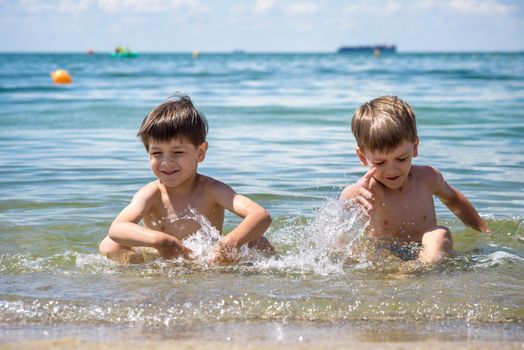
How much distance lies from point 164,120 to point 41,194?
8.42 feet

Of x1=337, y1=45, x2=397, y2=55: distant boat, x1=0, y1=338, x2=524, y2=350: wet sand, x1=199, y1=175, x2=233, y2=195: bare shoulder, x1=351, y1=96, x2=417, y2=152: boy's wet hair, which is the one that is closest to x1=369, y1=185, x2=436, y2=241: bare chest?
x1=351, y1=96, x2=417, y2=152: boy's wet hair

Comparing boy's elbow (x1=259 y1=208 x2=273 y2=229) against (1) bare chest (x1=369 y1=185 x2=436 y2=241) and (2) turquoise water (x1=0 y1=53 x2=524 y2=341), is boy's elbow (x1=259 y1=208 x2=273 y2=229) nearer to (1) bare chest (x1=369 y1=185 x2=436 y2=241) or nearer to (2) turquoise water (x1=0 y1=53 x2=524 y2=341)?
(2) turquoise water (x1=0 y1=53 x2=524 y2=341)

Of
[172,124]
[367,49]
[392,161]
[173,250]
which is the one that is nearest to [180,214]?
[173,250]

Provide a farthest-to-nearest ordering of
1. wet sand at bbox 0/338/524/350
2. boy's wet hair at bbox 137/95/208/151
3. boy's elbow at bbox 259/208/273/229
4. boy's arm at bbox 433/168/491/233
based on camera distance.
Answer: boy's arm at bbox 433/168/491/233 < boy's wet hair at bbox 137/95/208/151 < boy's elbow at bbox 259/208/273/229 < wet sand at bbox 0/338/524/350

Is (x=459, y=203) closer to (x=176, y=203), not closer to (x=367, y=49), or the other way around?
(x=176, y=203)

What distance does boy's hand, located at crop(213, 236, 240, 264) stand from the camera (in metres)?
4.40

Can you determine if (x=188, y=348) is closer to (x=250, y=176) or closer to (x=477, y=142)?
(x=250, y=176)

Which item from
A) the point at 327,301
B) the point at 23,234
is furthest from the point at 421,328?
the point at 23,234

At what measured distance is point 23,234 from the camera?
5.31m

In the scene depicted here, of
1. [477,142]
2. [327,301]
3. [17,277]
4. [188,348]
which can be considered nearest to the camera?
[188,348]

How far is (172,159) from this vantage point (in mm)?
4656

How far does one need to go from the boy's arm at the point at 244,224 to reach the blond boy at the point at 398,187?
0.72 meters

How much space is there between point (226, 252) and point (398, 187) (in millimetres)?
1231

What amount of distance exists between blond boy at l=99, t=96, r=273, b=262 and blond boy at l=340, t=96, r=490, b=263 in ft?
2.36
